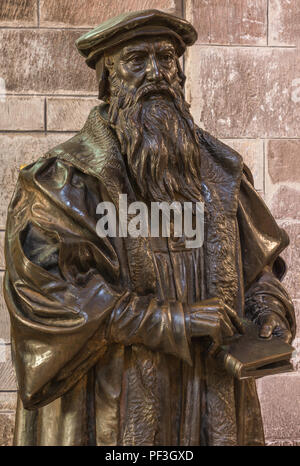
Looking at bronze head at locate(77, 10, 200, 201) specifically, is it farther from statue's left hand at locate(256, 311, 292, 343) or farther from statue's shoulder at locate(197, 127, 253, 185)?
statue's left hand at locate(256, 311, 292, 343)

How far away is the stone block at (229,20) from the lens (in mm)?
3678

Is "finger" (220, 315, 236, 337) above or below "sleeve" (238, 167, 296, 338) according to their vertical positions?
below

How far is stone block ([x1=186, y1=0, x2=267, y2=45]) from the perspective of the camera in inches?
145

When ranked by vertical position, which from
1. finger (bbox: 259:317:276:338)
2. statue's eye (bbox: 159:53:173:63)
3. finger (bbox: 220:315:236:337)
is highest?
statue's eye (bbox: 159:53:173:63)

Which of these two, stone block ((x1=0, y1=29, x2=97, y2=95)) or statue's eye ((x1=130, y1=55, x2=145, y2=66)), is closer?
statue's eye ((x1=130, y1=55, x2=145, y2=66))

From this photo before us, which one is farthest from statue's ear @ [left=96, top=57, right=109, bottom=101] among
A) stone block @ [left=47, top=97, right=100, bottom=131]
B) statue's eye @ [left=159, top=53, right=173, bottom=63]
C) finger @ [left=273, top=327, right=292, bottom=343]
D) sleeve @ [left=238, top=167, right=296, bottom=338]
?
finger @ [left=273, top=327, right=292, bottom=343]

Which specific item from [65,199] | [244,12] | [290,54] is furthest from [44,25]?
[65,199]

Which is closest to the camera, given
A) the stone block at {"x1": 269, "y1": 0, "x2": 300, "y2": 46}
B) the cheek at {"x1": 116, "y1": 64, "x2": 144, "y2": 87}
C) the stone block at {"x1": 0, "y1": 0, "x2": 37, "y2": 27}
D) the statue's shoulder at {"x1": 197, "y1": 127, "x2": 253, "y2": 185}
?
the cheek at {"x1": 116, "y1": 64, "x2": 144, "y2": 87}

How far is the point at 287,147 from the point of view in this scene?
3.77 meters

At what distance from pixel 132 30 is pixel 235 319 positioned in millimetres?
1118

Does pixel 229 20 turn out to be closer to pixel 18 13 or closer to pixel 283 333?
pixel 18 13

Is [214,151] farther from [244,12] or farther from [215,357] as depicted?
[244,12]

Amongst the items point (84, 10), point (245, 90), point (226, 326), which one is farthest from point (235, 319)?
point (84, 10)

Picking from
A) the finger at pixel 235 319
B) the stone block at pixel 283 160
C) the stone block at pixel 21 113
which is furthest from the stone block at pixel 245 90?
the finger at pixel 235 319
